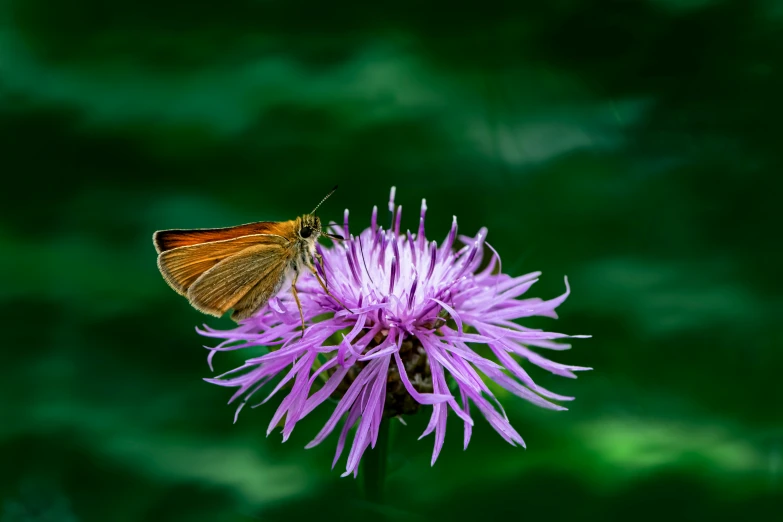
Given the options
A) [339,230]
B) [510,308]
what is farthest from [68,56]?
[510,308]

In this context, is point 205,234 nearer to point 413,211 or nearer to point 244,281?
point 244,281

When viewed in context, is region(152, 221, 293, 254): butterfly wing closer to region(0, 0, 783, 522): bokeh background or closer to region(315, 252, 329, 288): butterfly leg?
region(315, 252, 329, 288): butterfly leg

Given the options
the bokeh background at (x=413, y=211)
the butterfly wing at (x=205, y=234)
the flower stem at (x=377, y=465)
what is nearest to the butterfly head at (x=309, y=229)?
the butterfly wing at (x=205, y=234)

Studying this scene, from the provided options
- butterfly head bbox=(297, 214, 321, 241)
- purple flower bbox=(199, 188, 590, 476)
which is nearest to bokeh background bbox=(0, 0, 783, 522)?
purple flower bbox=(199, 188, 590, 476)

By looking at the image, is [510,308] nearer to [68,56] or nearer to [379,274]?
[379,274]

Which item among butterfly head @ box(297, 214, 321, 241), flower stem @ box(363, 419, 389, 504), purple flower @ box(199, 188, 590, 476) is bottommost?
flower stem @ box(363, 419, 389, 504)

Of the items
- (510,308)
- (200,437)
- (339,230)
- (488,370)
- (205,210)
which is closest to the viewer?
(488,370)

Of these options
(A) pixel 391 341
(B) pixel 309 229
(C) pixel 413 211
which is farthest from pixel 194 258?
(C) pixel 413 211
